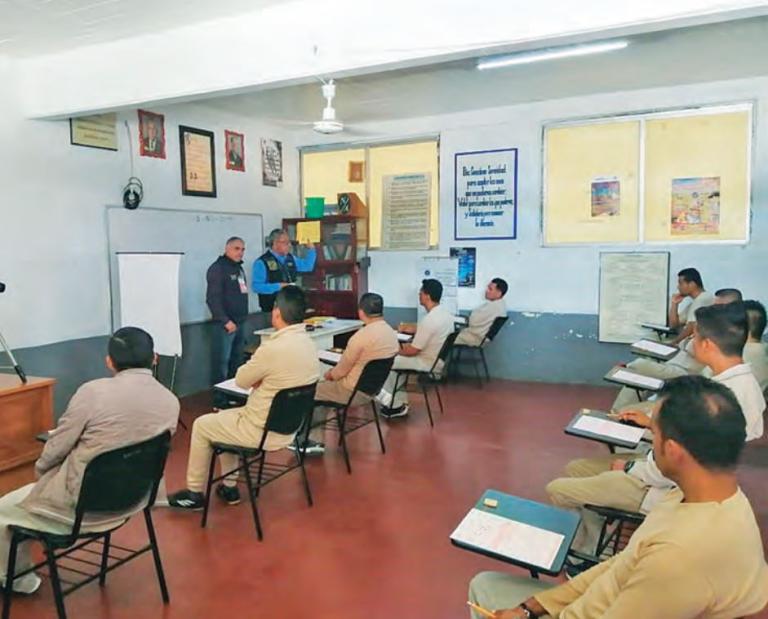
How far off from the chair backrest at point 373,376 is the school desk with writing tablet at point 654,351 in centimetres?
183

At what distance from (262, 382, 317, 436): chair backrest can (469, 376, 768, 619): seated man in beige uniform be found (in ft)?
6.26

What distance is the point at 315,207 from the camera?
7.57 m

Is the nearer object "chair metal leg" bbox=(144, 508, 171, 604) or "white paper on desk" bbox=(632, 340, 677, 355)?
"chair metal leg" bbox=(144, 508, 171, 604)

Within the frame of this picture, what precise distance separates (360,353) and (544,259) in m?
3.27

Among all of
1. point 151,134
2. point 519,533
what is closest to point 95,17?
point 151,134

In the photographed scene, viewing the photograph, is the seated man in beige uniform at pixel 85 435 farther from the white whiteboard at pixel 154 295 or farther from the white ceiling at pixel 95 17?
the white whiteboard at pixel 154 295

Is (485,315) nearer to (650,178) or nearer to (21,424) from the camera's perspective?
(650,178)

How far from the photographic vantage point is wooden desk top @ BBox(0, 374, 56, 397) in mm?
3078

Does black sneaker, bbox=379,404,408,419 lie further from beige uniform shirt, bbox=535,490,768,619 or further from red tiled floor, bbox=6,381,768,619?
beige uniform shirt, bbox=535,490,768,619

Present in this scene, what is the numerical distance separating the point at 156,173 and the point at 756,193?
5701 mm

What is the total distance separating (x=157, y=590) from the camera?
2666mm

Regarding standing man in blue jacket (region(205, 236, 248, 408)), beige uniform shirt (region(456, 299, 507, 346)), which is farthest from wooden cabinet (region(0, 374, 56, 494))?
beige uniform shirt (region(456, 299, 507, 346))

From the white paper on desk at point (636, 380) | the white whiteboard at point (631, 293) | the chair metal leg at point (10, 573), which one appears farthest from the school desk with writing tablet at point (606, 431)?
the white whiteboard at point (631, 293)

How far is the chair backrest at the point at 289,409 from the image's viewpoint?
3.23 meters
